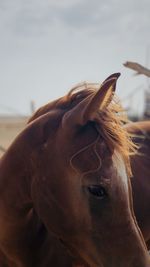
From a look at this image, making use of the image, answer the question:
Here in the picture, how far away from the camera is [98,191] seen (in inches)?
83.2

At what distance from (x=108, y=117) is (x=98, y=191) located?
41 cm

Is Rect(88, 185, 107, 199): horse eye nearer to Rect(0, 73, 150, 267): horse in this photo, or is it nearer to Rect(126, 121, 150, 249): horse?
Rect(0, 73, 150, 267): horse

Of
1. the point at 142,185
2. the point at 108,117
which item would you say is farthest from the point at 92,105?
the point at 142,185

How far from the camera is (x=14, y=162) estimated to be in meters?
2.50

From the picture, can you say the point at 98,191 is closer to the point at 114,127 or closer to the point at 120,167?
the point at 120,167

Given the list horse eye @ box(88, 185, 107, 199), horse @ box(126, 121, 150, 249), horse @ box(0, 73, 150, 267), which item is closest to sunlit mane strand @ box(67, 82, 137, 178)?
horse @ box(0, 73, 150, 267)

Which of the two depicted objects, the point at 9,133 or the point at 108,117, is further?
the point at 9,133

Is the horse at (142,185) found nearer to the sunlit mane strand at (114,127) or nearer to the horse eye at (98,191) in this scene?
the sunlit mane strand at (114,127)

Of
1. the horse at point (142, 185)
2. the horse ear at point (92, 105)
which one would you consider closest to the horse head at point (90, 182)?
the horse ear at point (92, 105)

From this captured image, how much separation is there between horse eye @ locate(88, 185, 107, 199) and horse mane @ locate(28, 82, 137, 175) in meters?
0.22

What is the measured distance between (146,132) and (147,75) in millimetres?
627

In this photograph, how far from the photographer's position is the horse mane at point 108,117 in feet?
7.25

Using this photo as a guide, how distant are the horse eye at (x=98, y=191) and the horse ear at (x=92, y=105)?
342 millimetres

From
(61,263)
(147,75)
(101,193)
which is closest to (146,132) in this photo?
(147,75)
